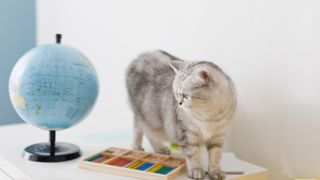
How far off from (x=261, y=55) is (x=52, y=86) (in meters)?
0.49

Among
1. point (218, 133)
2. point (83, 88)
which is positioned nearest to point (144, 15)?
point (83, 88)

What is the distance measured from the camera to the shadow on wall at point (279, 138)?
96cm

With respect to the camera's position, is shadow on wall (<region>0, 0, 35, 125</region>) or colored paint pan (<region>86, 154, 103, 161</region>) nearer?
colored paint pan (<region>86, 154, 103, 161</region>)

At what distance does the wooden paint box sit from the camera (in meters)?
0.89

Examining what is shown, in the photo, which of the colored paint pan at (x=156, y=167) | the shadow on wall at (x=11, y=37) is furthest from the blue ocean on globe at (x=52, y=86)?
the shadow on wall at (x=11, y=37)

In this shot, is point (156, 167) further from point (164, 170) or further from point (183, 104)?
point (183, 104)

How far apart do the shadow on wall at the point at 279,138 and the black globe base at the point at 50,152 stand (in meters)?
0.42

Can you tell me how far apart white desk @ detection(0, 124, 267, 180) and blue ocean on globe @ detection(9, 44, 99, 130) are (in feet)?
0.34

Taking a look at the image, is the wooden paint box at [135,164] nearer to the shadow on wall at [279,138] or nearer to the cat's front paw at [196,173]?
the cat's front paw at [196,173]

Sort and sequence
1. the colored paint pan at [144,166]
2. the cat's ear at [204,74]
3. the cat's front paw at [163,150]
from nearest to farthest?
the cat's ear at [204,74] < the colored paint pan at [144,166] < the cat's front paw at [163,150]

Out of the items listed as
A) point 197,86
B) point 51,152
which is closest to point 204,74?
point 197,86

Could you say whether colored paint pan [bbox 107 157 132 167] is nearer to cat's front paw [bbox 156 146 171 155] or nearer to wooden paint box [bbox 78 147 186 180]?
wooden paint box [bbox 78 147 186 180]

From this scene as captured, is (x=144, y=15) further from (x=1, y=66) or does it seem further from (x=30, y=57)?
(x=1, y=66)

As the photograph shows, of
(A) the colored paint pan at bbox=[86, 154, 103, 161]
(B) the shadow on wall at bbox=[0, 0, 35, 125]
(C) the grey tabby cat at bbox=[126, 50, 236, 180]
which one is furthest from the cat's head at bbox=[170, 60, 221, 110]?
(B) the shadow on wall at bbox=[0, 0, 35, 125]
